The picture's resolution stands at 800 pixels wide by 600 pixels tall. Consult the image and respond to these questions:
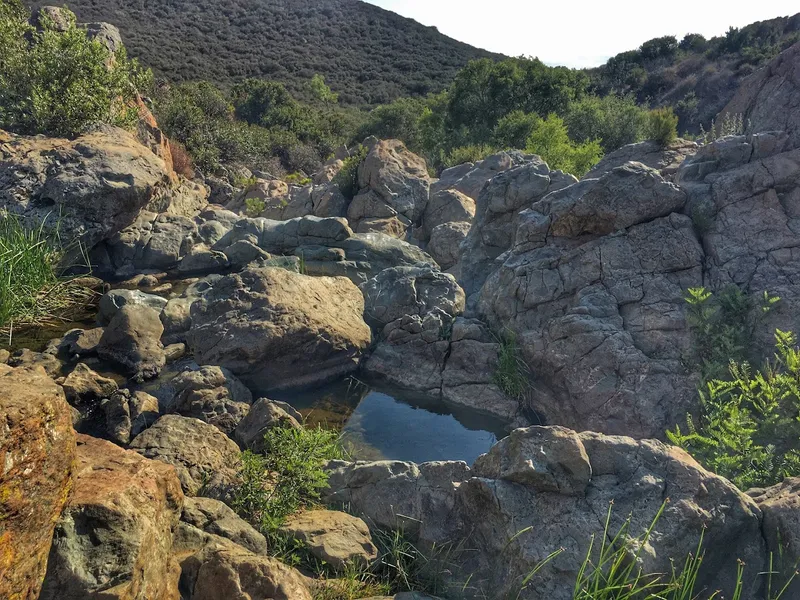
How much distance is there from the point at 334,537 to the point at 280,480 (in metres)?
0.87

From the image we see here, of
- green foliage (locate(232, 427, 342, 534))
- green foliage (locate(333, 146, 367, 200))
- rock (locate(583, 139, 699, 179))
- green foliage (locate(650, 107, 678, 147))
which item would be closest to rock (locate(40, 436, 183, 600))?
green foliage (locate(232, 427, 342, 534))

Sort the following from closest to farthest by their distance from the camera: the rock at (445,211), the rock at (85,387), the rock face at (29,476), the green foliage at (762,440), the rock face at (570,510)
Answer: the rock face at (29,476) < the rock face at (570,510) < the green foliage at (762,440) < the rock at (85,387) < the rock at (445,211)

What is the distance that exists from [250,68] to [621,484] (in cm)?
6111

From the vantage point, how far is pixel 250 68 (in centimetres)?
5791

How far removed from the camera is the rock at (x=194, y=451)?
5.65m

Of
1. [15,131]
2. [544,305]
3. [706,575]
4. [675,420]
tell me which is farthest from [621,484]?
[15,131]

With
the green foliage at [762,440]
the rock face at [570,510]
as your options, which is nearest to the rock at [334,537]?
the rock face at [570,510]

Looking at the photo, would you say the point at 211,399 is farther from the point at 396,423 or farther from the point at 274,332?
the point at 396,423

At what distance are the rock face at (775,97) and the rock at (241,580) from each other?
10.5m

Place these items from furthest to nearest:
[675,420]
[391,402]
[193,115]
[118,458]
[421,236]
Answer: [193,115], [421,236], [391,402], [675,420], [118,458]

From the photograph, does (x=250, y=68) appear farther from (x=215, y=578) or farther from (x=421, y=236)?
(x=215, y=578)

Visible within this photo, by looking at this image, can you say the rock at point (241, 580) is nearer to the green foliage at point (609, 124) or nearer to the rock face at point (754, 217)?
the rock face at point (754, 217)

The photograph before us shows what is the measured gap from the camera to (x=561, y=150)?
1777cm

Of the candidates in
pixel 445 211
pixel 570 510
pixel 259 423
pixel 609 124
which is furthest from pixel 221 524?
pixel 609 124
